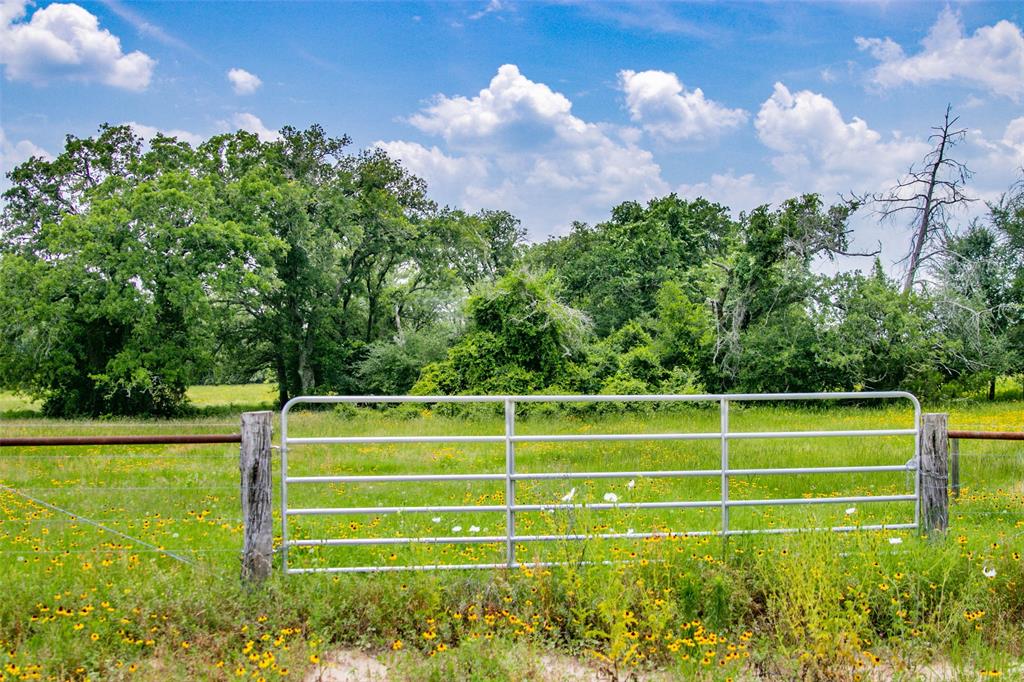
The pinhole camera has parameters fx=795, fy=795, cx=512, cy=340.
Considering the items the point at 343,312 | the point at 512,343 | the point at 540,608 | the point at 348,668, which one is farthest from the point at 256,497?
the point at 343,312

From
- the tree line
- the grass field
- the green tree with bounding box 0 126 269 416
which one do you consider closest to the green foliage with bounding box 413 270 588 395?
the tree line

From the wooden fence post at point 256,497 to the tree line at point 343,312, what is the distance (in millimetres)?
15971

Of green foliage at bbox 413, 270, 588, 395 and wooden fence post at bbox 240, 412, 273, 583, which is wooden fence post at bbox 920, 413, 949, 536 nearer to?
wooden fence post at bbox 240, 412, 273, 583

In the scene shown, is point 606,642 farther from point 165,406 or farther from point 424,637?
point 165,406

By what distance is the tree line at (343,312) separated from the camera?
2277 centimetres

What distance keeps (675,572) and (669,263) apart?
1021 inches

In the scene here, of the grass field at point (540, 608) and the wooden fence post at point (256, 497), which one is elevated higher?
the wooden fence post at point (256, 497)

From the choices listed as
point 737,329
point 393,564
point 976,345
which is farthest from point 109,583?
point 976,345

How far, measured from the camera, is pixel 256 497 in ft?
18.6

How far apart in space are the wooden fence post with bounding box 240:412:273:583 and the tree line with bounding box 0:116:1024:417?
1597cm

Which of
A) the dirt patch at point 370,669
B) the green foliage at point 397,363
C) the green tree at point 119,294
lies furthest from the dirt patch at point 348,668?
the green foliage at point 397,363

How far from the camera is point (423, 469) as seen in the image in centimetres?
1333

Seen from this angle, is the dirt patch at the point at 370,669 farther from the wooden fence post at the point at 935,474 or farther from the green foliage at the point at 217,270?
the green foliage at the point at 217,270

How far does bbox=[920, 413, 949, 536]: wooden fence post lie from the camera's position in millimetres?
6480
